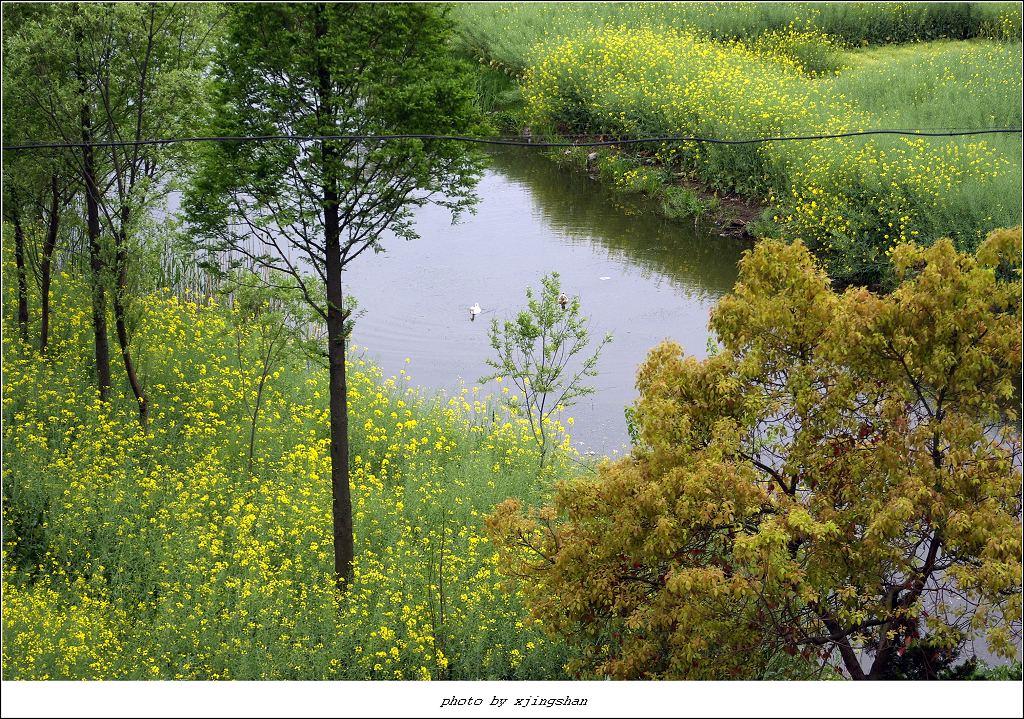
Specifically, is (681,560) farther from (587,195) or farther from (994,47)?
(994,47)

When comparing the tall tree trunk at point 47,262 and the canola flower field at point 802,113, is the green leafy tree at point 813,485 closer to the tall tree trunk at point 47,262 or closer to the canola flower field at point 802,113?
the tall tree trunk at point 47,262

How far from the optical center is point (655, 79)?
63.2 ft

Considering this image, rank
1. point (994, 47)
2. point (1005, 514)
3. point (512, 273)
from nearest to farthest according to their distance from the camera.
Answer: point (1005, 514) < point (512, 273) < point (994, 47)

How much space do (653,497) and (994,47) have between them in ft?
51.5

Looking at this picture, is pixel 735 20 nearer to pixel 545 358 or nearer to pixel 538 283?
pixel 538 283

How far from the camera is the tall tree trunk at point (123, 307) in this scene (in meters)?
9.93

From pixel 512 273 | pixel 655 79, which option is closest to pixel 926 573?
pixel 512 273

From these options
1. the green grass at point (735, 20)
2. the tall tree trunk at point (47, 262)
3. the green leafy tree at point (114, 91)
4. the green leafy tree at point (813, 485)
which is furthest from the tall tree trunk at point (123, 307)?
the green grass at point (735, 20)

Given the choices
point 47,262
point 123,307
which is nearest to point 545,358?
point 123,307

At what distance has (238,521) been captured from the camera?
9383 millimetres

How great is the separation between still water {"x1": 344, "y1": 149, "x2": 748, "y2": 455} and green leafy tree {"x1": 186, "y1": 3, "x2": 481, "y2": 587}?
3571 mm

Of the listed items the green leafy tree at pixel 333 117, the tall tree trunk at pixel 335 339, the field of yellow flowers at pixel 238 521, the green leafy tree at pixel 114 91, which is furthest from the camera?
the green leafy tree at pixel 114 91

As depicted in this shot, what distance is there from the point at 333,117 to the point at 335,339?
1594 millimetres

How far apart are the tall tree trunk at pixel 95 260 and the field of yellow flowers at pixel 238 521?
0.28 m
